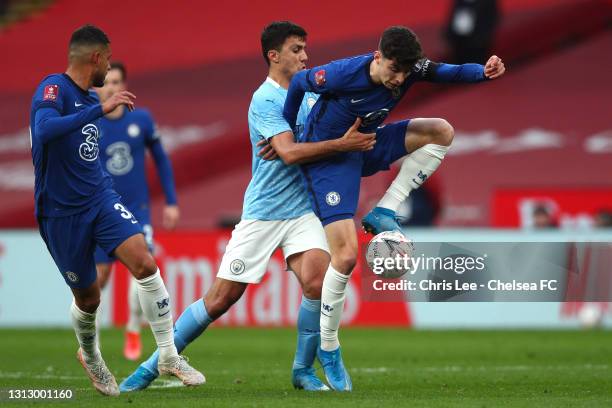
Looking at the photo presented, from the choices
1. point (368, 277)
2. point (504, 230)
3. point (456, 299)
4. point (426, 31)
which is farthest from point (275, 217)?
point (426, 31)

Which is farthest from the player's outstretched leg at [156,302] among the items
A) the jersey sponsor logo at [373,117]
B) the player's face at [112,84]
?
the player's face at [112,84]

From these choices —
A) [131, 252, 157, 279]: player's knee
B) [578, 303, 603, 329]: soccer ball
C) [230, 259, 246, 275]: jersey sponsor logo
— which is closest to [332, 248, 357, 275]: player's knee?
[230, 259, 246, 275]: jersey sponsor logo

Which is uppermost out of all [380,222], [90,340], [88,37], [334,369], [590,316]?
[88,37]

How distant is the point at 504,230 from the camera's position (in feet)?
52.9

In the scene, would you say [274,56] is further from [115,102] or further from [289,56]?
[115,102]

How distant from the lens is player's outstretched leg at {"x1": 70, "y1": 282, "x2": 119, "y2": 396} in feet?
25.0

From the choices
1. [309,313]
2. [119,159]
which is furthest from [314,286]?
[119,159]

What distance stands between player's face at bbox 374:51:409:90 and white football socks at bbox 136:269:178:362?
189 centimetres

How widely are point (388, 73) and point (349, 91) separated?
1.04 feet

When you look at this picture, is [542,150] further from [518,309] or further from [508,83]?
[518,309]

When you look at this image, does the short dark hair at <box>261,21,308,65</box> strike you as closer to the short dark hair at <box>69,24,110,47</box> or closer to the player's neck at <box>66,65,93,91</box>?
the short dark hair at <box>69,24,110,47</box>

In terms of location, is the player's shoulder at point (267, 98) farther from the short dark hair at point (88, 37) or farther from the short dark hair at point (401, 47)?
the short dark hair at point (88, 37)

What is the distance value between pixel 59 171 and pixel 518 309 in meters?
9.85

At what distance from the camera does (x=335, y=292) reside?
7.81m
